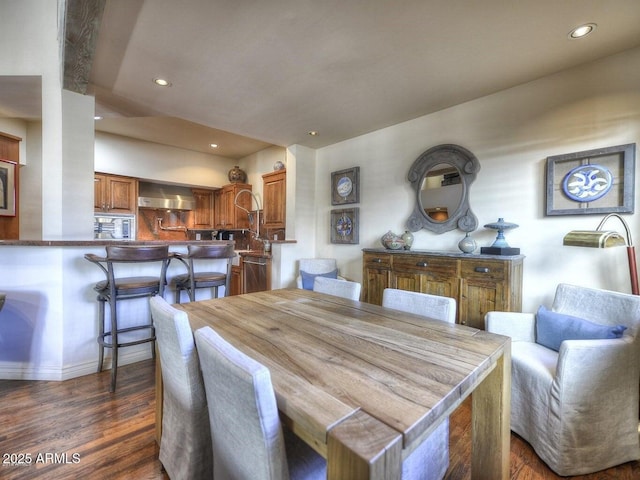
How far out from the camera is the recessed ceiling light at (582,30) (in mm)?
1749

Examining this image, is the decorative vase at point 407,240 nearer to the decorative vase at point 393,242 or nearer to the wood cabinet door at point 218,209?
the decorative vase at point 393,242

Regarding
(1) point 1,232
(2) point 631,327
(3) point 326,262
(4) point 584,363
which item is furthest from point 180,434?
(1) point 1,232

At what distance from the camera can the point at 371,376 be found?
866 millimetres

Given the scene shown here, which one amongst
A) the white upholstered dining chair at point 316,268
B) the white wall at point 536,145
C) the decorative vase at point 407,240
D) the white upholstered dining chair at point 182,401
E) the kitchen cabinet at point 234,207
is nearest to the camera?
the white upholstered dining chair at point 182,401

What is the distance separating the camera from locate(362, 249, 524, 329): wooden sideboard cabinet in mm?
2178

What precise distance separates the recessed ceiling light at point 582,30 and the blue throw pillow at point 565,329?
1808mm

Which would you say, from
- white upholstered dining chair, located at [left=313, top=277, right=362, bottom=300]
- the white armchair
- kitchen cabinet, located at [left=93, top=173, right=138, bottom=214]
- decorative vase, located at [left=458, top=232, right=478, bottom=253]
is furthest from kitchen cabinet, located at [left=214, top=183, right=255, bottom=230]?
the white armchair

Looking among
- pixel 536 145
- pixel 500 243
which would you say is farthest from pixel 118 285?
pixel 536 145

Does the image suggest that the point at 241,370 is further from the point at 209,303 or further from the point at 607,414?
the point at 607,414

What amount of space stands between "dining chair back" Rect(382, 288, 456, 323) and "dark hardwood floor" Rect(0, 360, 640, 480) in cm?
80

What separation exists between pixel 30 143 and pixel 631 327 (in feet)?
21.4

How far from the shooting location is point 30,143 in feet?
13.1

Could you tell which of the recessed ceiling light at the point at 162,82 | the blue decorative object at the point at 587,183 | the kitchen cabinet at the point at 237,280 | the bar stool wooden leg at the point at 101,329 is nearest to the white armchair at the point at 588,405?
the blue decorative object at the point at 587,183

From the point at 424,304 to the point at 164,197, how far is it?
17.6ft
